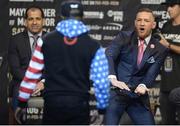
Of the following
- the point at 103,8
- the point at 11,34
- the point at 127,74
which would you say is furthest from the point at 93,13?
the point at 127,74

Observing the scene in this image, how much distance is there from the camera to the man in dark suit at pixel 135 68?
250 inches

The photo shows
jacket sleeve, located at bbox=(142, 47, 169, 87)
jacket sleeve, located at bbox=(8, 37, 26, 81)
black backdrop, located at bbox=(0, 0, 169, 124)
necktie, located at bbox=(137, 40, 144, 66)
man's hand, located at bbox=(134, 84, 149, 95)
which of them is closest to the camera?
man's hand, located at bbox=(134, 84, 149, 95)

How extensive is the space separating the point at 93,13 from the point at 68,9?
269cm

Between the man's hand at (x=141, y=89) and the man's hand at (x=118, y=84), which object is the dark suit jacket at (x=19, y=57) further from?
the man's hand at (x=141, y=89)

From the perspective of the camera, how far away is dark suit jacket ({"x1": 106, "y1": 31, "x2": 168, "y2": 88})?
6.38m

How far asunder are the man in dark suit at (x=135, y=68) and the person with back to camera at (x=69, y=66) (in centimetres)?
120

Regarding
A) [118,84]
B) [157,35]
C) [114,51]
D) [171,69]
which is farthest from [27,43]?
[171,69]

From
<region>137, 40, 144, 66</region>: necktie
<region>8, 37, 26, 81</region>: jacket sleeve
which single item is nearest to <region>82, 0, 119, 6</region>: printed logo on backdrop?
<region>8, 37, 26, 81</region>: jacket sleeve

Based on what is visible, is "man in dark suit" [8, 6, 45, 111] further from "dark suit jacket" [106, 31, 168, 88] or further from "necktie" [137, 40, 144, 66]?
"necktie" [137, 40, 144, 66]

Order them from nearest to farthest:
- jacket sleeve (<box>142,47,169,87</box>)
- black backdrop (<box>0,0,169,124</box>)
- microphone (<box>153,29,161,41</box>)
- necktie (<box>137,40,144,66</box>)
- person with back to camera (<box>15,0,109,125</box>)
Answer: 1. person with back to camera (<box>15,0,109,125</box>)
2. jacket sleeve (<box>142,47,169,87</box>)
3. necktie (<box>137,40,144,66</box>)
4. microphone (<box>153,29,161,41</box>)
5. black backdrop (<box>0,0,169,124</box>)

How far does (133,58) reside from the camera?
6406 mm

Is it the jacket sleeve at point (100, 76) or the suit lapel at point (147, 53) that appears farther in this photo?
the suit lapel at point (147, 53)

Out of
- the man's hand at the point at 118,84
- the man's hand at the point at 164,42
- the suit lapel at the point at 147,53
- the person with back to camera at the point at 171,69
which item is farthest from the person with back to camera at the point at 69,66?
the person with back to camera at the point at 171,69

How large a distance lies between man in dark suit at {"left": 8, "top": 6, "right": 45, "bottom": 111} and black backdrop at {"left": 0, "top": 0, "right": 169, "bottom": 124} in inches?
31.2
